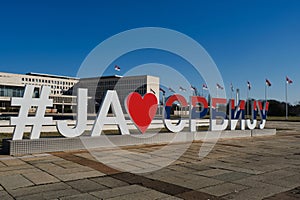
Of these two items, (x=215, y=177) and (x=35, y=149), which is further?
(x=35, y=149)

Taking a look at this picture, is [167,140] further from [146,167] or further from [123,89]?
[123,89]

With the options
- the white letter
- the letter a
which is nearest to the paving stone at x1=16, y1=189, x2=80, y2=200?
the white letter

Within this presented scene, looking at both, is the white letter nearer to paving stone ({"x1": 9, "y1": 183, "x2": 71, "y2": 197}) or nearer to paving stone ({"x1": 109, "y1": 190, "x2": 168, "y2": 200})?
paving stone ({"x1": 9, "y1": 183, "x2": 71, "y2": 197})

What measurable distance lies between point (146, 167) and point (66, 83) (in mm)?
116953

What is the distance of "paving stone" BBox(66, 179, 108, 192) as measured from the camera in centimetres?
663

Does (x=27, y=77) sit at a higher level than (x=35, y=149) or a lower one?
higher

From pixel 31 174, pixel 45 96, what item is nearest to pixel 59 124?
pixel 45 96

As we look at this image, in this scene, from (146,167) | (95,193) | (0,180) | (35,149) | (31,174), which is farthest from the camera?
(35,149)

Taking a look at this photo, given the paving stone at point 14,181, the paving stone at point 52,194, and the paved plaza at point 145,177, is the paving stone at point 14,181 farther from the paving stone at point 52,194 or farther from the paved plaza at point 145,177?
the paving stone at point 52,194

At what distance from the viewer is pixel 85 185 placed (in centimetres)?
698

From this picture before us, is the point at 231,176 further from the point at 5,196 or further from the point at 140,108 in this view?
the point at 140,108

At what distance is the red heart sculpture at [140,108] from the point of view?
→ 15.7 meters

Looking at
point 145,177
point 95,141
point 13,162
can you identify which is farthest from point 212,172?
point 95,141

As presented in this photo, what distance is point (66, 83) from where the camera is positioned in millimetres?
120688
